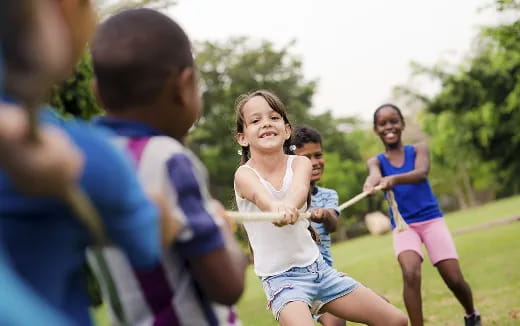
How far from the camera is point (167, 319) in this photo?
1897mm

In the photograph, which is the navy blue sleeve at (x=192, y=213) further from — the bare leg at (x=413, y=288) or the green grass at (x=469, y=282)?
the green grass at (x=469, y=282)

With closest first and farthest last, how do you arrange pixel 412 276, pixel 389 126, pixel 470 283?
pixel 412 276 → pixel 389 126 → pixel 470 283

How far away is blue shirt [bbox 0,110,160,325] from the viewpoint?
1.39 m

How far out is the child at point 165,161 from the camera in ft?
5.86

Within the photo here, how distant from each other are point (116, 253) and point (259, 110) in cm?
236

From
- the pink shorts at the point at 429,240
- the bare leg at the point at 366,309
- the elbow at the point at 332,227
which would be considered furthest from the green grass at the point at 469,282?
the bare leg at the point at 366,309

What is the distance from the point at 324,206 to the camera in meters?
5.26

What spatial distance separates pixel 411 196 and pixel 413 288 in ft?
3.24

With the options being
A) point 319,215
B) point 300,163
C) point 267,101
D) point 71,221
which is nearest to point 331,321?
point 319,215

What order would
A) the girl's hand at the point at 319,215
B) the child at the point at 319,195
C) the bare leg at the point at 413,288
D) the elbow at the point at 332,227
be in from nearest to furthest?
the girl's hand at the point at 319,215
the elbow at the point at 332,227
the child at the point at 319,195
the bare leg at the point at 413,288

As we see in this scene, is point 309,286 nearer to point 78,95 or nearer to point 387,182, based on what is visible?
point 387,182

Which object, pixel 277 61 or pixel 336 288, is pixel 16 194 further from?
pixel 277 61

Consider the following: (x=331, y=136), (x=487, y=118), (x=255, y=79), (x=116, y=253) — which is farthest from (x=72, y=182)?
(x=331, y=136)

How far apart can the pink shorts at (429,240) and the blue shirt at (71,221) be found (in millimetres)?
4528
